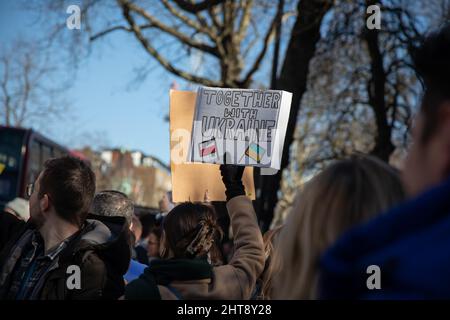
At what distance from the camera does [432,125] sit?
1406 millimetres

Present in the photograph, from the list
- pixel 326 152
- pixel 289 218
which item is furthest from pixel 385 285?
pixel 326 152

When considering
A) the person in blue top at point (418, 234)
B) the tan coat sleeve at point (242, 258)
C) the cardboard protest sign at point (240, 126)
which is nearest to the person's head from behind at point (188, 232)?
the tan coat sleeve at point (242, 258)

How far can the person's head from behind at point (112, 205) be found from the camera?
4438 millimetres

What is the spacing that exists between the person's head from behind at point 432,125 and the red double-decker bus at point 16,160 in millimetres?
12931

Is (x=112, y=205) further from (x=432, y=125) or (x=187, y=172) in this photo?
(x=432, y=125)

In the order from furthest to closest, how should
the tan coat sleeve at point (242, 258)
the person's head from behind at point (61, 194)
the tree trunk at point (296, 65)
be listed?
the tree trunk at point (296, 65) < the person's head from behind at point (61, 194) < the tan coat sleeve at point (242, 258)

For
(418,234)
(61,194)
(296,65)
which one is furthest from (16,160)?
(418,234)

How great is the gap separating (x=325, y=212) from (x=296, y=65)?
10356mm

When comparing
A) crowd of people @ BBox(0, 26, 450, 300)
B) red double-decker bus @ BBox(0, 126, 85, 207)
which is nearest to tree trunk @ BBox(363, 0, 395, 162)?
red double-decker bus @ BBox(0, 126, 85, 207)

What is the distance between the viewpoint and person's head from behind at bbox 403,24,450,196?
137cm

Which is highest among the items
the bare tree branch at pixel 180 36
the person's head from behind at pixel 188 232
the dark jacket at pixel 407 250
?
the bare tree branch at pixel 180 36

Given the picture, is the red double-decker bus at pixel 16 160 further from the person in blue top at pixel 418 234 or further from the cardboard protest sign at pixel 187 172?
the person in blue top at pixel 418 234
